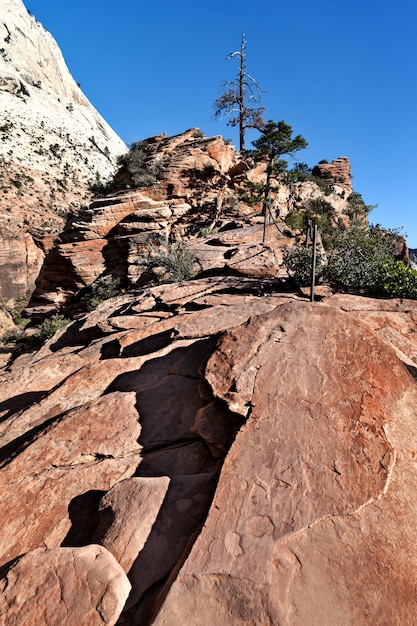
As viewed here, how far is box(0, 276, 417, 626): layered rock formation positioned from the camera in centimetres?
208

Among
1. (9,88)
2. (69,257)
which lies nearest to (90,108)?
(9,88)

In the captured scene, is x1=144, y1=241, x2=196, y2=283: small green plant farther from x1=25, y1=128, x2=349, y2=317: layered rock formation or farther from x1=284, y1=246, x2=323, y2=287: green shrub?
x1=284, y1=246, x2=323, y2=287: green shrub

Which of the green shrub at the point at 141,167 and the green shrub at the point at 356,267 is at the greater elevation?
the green shrub at the point at 141,167

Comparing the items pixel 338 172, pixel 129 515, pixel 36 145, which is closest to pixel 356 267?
pixel 129 515

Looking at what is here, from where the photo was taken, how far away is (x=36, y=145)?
137 feet

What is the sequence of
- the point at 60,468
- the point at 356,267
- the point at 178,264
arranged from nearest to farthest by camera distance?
the point at 60,468, the point at 356,267, the point at 178,264

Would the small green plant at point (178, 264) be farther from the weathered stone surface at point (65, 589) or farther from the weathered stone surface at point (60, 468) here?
the weathered stone surface at point (65, 589)

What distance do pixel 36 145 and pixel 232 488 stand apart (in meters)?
51.2

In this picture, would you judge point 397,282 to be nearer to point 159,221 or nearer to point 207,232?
point 207,232

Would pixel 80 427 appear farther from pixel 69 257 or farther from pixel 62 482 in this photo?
pixel 69 257

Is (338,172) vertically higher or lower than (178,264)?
higher

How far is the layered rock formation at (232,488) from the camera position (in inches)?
81.9

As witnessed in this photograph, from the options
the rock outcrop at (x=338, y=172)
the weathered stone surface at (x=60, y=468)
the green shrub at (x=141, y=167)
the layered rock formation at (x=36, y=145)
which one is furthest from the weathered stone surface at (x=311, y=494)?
the rock outcrop at (x=338, y=172)

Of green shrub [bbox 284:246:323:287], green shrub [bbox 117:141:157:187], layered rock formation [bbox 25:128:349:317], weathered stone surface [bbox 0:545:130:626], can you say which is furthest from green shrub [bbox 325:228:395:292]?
green shrub [bbox 117:141:157:187]
